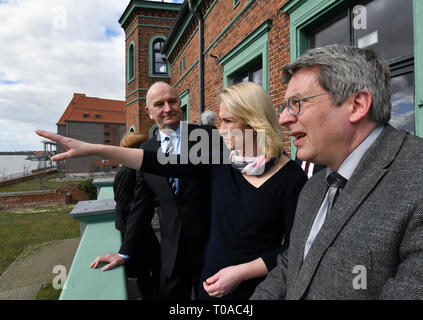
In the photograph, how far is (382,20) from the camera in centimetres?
273

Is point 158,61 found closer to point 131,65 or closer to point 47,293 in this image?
point 131,65

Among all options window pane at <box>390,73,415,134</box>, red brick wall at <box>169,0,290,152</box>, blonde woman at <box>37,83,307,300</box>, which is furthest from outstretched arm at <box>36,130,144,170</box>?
window pane at <box>390,73,415,134</box>

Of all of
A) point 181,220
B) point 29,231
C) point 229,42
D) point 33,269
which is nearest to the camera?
point 181,220

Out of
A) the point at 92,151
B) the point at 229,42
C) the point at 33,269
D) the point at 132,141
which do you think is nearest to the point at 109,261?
the point at 92,151

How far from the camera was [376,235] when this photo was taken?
75 cm

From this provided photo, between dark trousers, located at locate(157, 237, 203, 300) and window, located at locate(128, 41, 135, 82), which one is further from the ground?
window, located at locate(128, 41, 135, 82)

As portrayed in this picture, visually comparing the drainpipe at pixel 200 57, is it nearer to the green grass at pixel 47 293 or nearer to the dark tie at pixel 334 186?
the green grass at pixel 47 293

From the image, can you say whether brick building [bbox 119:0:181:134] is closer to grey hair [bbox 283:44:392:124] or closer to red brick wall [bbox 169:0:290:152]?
red brick wall [bbox 169:0:290:152]

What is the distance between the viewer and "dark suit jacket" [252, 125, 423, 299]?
707 millimetres

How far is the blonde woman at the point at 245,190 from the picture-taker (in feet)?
4.18

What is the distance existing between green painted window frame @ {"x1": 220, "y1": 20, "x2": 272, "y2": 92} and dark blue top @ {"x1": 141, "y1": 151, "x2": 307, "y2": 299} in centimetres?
361

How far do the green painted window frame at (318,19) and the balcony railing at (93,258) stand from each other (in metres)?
2.82

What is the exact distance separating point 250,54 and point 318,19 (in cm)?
171

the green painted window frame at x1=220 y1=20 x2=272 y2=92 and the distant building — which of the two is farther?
the distant building
